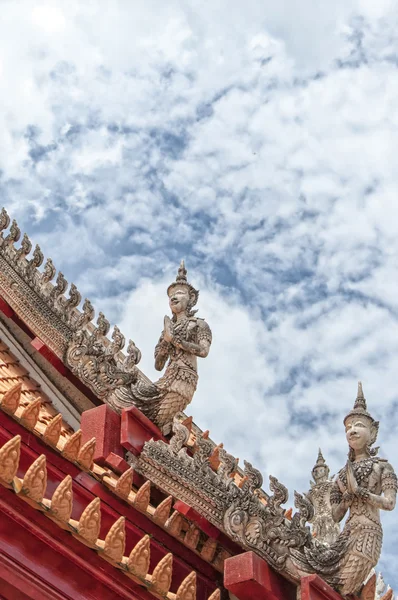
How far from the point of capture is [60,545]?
18.0ft

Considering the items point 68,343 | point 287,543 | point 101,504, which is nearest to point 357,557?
point 287,543

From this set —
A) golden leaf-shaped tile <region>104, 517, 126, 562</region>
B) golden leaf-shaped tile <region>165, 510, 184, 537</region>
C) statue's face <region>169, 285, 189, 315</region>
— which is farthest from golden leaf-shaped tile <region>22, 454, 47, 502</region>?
statue's face <region>169, 285, 189, 315</region>

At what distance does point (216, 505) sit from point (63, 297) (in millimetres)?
3436

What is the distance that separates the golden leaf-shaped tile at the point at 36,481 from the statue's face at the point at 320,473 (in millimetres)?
3878

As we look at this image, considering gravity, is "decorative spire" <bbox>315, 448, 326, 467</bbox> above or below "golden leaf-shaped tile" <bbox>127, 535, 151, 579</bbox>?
above

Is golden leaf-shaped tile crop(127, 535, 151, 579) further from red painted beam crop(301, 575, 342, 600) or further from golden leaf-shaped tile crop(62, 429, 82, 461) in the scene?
red painted beam crop(301, 575, 342, 600)

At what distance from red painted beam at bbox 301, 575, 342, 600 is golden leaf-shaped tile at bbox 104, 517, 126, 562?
5.69ft

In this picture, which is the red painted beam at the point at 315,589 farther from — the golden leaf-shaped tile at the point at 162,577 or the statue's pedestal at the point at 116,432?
the statue's pedestal at the point at 116,432

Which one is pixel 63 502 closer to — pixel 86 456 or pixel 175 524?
pixel 86 456

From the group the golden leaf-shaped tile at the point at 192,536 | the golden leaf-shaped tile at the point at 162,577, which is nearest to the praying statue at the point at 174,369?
the golden leaf-shaped tile at the point at 192,536

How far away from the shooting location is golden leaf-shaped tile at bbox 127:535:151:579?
581 centimetres

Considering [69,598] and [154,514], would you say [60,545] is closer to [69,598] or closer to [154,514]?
[69,598]

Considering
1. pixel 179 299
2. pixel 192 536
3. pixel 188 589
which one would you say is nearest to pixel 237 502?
pixel 192 536

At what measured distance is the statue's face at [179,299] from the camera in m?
9.17
